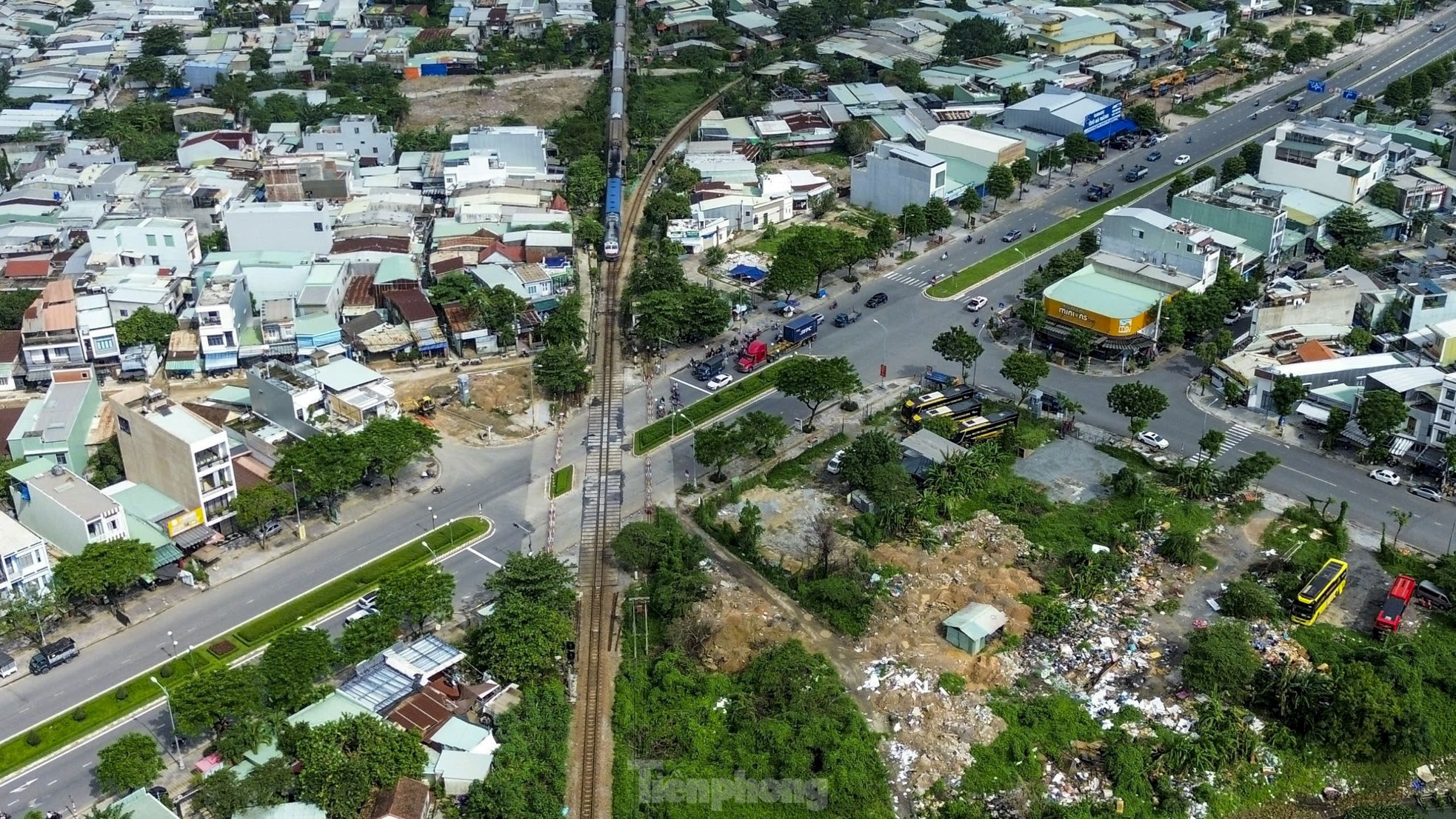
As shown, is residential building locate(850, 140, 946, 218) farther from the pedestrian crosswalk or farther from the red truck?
the red truck

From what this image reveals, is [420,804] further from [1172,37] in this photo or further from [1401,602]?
[1172,37]

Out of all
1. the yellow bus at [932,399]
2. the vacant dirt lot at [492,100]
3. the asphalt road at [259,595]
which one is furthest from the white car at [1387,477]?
the vacant dirt lot at [492,100]

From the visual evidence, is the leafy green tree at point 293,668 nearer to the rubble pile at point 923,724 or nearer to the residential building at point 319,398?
the residential building at point 319,398

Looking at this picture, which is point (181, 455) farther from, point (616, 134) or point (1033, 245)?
point (616, 134)

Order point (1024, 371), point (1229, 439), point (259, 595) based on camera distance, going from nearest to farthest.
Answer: point (259, 595), point (1229, 439), point (1024, 371)

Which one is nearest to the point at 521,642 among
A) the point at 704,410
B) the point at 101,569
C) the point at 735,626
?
the point at 735,626
